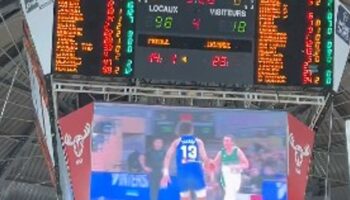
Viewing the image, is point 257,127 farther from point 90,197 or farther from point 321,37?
point 90,197

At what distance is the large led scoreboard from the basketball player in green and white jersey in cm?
138

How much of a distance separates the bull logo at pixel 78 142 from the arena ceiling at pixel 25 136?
15.6ft

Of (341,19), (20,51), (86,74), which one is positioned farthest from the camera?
(20,51)

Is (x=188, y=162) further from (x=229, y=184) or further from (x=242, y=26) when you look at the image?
(x=242, y=26)

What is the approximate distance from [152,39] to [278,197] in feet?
13.1

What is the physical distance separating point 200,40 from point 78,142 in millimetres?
3127

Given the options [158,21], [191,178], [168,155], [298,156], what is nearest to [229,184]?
[191,178]

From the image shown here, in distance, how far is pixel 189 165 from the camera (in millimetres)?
18812

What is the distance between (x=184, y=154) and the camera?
18875 millimetres

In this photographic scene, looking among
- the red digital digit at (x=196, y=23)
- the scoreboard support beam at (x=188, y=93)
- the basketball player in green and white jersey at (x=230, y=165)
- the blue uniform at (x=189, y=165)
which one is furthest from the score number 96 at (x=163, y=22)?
the basketball player in green and white jersey at (x=230, y=165)

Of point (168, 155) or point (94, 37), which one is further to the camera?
Result: point (168, 155)

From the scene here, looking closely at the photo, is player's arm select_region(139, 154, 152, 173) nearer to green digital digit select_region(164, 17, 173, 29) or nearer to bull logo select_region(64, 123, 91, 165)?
bull logo select_region(64, 123, 91, 165)

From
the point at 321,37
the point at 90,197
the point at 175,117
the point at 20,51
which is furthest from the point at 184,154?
the point at 20,51

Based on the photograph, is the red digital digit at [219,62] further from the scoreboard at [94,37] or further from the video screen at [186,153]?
the scoreboard at [94,37]
